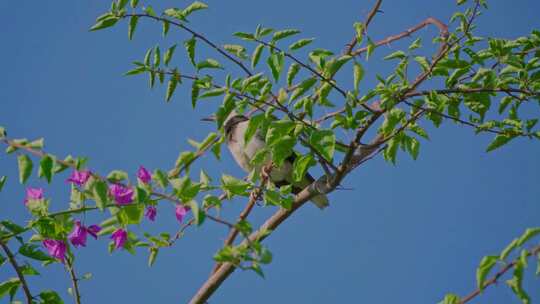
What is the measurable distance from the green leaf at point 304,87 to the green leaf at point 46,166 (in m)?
0.94

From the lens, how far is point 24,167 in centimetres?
212

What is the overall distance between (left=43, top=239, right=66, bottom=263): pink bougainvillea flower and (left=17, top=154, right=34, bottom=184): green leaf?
78 cm

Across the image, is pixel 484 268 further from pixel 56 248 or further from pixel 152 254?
pixel 56 248

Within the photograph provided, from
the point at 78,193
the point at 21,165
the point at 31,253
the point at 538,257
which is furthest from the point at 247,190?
the point at 538,257

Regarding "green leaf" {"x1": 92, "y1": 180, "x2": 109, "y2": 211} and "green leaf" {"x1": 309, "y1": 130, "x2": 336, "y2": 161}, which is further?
"green leaf" {"x1": 309, "y1": 130, "x2": 336, "y2": 161}

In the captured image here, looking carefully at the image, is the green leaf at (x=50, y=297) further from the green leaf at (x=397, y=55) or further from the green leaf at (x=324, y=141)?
the green leaf at (x=397, y=55)

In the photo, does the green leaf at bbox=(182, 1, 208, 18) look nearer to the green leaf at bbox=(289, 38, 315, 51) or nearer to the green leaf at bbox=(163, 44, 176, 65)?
the green leaf at bbox=(163, 44, 176, 65)

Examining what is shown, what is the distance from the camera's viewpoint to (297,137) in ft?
8.63

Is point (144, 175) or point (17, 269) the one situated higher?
point (144, 175)

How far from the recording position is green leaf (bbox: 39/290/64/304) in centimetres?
270

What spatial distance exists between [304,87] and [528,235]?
1023 mm

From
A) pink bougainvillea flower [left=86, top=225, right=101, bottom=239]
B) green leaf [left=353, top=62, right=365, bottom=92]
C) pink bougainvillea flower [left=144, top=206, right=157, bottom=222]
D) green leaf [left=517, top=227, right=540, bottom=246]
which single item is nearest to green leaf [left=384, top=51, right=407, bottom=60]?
green leaf [left=353, top=62, right=365, bottom=92]

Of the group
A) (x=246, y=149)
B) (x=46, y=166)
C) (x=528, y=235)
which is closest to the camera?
(x=528, y=235)

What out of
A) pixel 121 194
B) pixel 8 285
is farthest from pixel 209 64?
pixel 8 285
